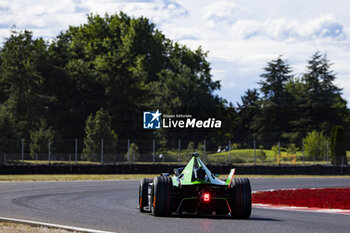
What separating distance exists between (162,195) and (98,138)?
37.6 metres

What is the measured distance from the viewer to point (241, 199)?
438 inches

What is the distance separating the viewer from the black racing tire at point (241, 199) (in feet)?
36.5

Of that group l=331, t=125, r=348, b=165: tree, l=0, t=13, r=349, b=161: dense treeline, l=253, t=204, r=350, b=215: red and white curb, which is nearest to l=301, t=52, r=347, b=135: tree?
l=0, t=13, r=349, b=161: dense treeline

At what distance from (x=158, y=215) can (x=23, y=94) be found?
54.4 metres

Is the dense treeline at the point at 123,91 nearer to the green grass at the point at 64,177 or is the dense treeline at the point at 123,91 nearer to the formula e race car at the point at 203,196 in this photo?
the green grass at the point at 64,177

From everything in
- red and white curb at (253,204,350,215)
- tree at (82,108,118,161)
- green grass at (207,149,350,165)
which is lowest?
red and white curb at (253,204,350,215)

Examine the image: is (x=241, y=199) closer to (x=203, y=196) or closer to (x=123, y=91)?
(x=203, y=196)

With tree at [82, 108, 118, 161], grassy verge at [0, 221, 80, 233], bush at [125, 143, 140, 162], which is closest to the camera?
grassy verge at [0, 221, 80, 233]

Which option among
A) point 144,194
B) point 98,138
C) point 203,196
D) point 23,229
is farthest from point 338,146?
point 23,229

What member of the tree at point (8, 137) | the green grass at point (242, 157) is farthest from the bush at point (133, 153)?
the tree at point (8, 137)

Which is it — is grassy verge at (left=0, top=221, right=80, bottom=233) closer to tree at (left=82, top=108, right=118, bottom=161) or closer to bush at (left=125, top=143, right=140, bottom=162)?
bush at (left=125, top=143, right=140, bottom=162)

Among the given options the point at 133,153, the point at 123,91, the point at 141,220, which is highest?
the point at 123,91

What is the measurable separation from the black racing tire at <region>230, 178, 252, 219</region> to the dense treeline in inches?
1314

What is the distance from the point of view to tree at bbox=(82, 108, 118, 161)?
40.4 meters
